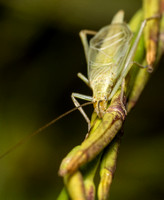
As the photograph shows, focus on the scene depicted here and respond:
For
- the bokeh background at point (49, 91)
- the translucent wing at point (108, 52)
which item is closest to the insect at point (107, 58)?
the translucent wing at point (108, 52)

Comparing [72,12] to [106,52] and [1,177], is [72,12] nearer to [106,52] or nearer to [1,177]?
[106,52]

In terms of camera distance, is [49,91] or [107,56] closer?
[107,56]

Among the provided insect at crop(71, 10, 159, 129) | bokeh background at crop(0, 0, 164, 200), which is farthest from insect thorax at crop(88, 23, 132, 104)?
bokeh background at crop(0, 0, 164, 200)

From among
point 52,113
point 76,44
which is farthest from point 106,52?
point 52,113

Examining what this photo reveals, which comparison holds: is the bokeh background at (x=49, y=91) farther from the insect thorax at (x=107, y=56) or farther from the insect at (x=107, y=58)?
the insect thorax at (x=107, y=56)

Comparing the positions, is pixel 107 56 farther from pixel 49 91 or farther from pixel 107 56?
pixel 49 91

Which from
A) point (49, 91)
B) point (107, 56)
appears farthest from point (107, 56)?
point (49, 91)
